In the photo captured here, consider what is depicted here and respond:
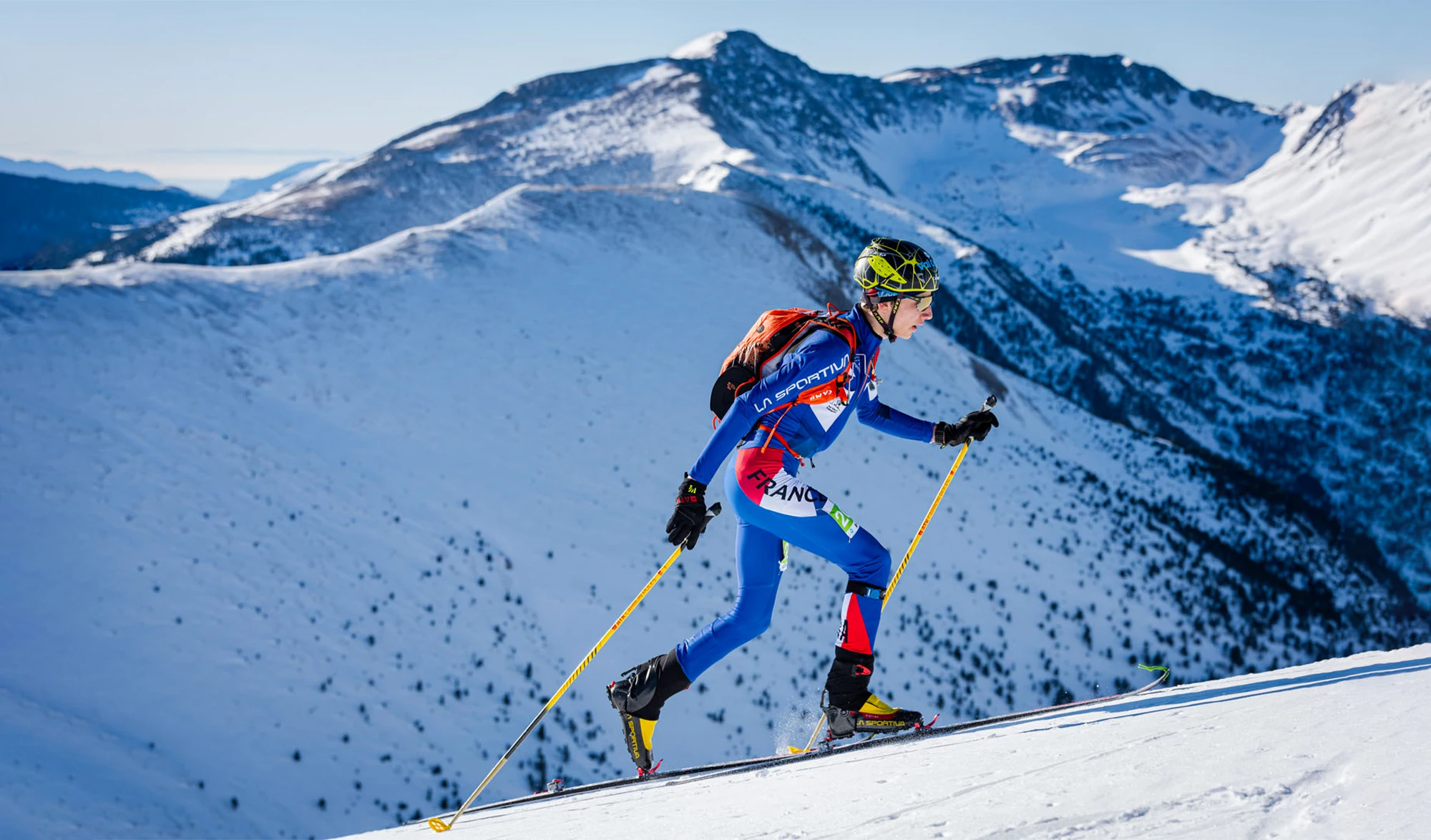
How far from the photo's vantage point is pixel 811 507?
17.4ft

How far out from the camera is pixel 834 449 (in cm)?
2577

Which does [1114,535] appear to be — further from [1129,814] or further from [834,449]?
[1129,814]

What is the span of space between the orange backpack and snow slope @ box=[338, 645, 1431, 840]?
236cm

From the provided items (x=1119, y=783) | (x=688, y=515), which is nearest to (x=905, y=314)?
(x=688, y=515)

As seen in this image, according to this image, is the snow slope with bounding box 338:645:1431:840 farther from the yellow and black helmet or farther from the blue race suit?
the yellow and black helmet

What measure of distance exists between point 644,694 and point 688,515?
5.10 ft

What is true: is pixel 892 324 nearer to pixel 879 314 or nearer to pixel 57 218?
pixel 879 314

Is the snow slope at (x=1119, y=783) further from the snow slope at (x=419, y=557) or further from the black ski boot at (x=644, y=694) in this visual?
the snow slope at (x=419, y=557)

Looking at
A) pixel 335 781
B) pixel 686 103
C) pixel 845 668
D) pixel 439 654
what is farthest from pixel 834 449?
pixel 686 103

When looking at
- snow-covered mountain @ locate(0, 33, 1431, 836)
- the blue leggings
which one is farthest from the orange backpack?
snow-covered mountain @ locate(0, 33, 1431, 836)

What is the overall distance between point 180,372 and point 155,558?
23.5ft

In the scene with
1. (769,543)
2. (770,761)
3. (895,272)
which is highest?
(895,272)

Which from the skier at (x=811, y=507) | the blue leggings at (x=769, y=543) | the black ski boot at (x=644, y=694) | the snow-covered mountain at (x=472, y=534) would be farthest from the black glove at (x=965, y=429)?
the snow-covered mountain at (x=472, y=534)

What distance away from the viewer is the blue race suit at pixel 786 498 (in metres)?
5.15
